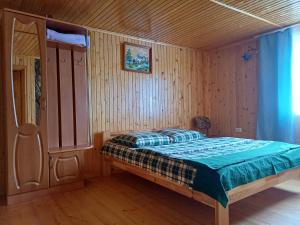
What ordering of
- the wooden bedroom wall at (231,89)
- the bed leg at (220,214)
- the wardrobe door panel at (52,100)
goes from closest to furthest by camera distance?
the bed leg at (220,214) < the wardrobe door panel at (52,100) < the wooden bedroom wall at (231,89)

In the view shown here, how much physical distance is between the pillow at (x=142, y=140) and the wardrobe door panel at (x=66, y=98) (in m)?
0.71

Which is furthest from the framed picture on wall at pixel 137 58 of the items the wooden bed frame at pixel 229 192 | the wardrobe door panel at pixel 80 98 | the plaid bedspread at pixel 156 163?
the wooden bed frame at pixel 229 192

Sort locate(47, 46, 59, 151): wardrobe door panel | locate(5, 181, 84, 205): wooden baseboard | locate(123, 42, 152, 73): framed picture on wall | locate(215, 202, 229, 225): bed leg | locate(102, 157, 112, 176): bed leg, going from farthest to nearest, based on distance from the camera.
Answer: locate(123, 42, 152, 73): framed picture on wall
locate(102, 157, 112, 176): bed leg
locate(47, 46, 59, 151): wardrobe door panel
locate(5, 181, 84, 205): wooden baseboard
locate(215, 202, 229, 225): bed leg

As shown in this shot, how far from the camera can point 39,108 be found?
289 centimetres

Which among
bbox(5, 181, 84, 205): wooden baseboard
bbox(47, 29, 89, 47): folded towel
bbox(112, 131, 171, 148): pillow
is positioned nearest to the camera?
bbox(5, 181, 84, 205): wooden baseboard

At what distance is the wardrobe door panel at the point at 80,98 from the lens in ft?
11.0

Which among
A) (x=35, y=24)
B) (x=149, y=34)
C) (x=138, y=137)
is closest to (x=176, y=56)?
(x=149, y=34)

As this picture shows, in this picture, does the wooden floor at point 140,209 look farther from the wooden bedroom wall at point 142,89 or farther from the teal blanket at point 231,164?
the wooden bedroom wall at point 142,89

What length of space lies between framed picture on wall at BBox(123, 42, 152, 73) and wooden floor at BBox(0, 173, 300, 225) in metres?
2.09

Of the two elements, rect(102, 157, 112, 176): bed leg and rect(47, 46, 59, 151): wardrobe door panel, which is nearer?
rect(47, 46, 59, 151): wardrobe door panel

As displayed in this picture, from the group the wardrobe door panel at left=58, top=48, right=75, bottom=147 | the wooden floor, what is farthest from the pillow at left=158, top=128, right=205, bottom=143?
the wardrobe door panel at left=58, top=48, right=75, bottom=147

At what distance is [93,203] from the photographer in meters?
2.67

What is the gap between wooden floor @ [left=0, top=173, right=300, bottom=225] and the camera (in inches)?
88.0

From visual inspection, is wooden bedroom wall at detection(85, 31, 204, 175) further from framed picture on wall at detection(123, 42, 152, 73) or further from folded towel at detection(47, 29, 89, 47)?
folded towel at detection(47, 29, 89, 47)
